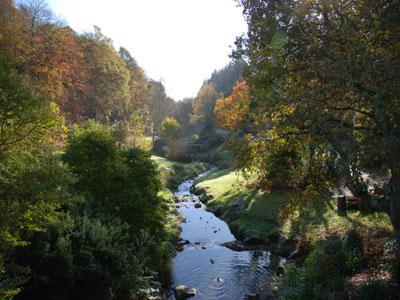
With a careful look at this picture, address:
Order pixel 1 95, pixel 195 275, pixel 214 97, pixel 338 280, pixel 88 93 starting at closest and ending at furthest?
pixel 1 95, pixel 338 280, pixel 195 275, pixel 88 93, pixel 214 97

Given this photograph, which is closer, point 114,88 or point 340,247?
point 340,247

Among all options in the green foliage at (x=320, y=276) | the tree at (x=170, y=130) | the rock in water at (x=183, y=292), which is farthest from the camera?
the tree at (x=170, y=130)

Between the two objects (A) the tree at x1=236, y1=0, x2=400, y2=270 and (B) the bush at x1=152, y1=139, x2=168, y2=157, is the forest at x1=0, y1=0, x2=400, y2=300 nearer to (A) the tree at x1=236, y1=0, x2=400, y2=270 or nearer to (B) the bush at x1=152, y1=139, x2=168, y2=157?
(A) the tree at x1=236, y1=0, x2=400, y2=270

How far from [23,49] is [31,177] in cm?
2846

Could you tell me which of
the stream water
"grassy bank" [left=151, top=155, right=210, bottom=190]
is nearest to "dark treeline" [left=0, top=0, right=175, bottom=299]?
the stream water

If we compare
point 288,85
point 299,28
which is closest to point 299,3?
point 299,28

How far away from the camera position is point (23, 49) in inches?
1272

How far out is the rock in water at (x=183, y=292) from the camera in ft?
51.5

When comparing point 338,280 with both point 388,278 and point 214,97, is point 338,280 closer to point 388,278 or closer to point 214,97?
point 388,278

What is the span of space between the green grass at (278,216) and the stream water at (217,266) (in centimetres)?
161

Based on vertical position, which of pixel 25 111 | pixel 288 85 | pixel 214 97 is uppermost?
pixel 214 97

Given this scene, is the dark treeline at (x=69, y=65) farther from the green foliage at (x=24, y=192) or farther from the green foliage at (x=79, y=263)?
the green foliage at (x=24, y=192)

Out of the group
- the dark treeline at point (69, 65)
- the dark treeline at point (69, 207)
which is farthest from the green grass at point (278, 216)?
the dark treeline at point (69, 65)

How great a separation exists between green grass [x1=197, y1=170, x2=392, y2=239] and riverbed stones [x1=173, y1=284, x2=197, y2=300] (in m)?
5.35
